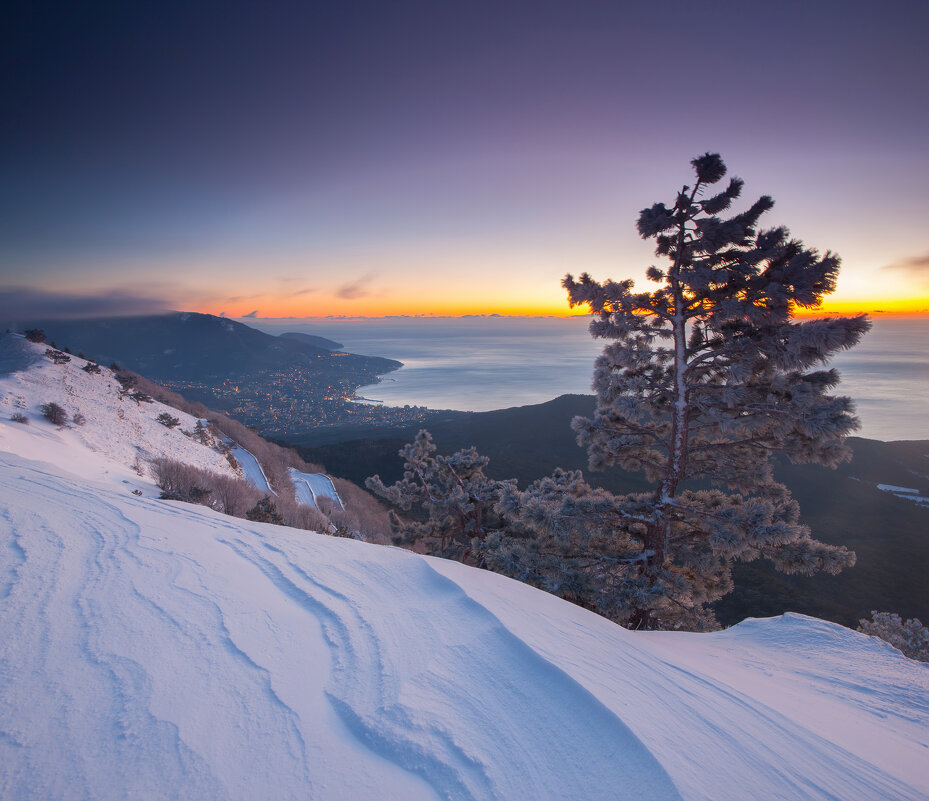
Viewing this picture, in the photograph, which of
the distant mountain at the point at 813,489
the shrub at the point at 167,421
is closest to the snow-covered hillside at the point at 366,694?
the distant mountain at the point at 813,489

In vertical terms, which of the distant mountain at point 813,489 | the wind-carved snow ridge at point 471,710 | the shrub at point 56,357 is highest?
the shrub at point 56,357

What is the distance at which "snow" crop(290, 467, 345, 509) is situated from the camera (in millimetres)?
27152

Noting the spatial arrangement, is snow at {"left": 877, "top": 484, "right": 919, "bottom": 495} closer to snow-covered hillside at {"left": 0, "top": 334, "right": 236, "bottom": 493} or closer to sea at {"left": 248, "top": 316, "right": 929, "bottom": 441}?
sea at {"left": 248, "top": 316, "right": 929, "bottom": 441}

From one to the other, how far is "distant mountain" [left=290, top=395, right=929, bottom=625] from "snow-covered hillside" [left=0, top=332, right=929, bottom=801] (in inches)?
741

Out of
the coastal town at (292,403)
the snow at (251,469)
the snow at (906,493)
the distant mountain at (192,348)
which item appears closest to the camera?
the snow at (251,469)

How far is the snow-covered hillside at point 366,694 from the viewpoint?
1443 millimetres

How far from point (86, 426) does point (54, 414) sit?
1.08 metres

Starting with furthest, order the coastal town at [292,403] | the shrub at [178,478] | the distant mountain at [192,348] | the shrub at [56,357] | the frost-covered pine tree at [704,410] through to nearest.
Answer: the distant mountain at [192,348], the coastal town at [292,403], the shrub at [56,357], the shrub at [178,478], the frost-covered pine tree at [704,410]

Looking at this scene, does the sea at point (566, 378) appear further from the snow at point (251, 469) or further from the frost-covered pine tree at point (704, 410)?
the snow at point (251, 469)

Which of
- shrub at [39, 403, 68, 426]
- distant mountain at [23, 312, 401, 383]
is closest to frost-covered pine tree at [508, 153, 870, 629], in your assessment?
shrub at [39, 403, 68, 426]

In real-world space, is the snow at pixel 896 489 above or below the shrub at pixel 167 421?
below

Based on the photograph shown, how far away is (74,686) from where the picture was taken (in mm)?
1688

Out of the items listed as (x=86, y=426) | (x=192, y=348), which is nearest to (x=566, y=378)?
(x=86, y=426)

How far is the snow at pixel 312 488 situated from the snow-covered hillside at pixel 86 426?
5996mm
